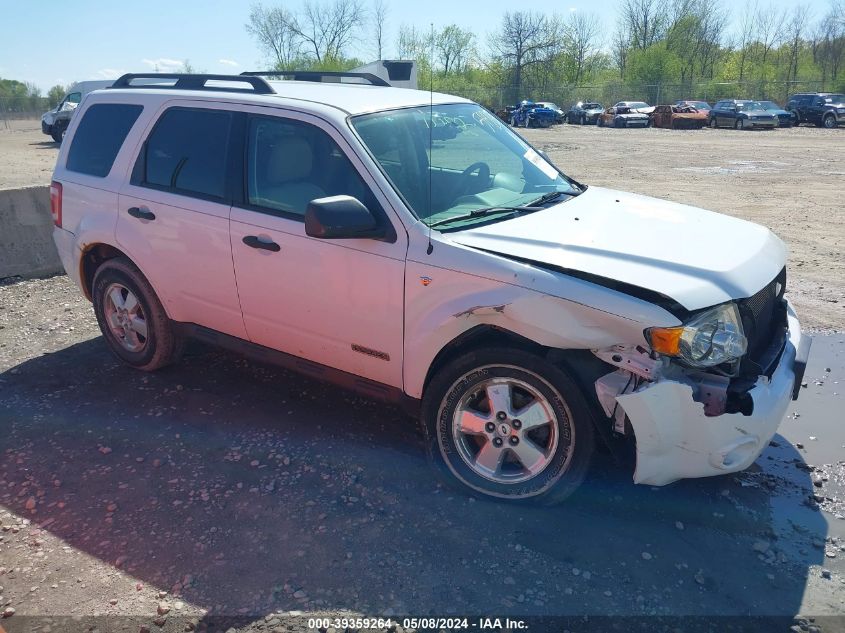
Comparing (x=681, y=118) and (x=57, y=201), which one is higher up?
(x=681, y=118)

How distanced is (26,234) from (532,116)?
3746 centimetres

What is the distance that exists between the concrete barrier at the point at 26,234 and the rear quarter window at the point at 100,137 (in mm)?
2959

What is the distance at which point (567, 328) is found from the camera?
3.06 metres

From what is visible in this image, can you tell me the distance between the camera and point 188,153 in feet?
14.7

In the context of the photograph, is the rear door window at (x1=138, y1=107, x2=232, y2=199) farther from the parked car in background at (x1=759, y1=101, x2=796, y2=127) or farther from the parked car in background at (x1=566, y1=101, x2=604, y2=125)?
the parked car in background at (x1=566, y1=101, x2=604, y2=125)

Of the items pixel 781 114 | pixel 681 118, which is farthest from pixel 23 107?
pixel 781 114

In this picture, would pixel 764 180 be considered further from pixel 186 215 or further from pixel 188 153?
pixel 186 215

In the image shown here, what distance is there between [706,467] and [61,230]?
4741 mm

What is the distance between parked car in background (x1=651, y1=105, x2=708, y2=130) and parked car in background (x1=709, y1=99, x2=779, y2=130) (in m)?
A: 0.74

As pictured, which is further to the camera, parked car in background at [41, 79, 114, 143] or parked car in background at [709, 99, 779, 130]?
parked car in background at [709, 99, 779, 130]

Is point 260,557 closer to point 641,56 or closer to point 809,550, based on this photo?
point 809,550

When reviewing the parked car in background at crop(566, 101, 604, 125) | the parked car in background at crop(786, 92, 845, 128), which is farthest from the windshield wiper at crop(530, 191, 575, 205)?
the parked car in background at crop(566, 101, 604, 125)

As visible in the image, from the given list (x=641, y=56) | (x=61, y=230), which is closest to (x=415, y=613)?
(x=61, y=230)

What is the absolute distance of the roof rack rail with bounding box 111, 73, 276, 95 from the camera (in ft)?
14.5
